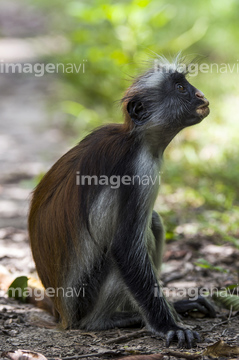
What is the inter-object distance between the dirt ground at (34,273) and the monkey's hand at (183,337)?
0.07 metres

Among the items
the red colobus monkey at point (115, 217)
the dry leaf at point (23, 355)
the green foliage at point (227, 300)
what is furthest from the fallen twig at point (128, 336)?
the green foliage at point (227, 300)

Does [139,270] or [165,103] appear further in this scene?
[165,103]

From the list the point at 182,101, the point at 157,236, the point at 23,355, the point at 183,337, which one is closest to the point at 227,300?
the point at 157,236

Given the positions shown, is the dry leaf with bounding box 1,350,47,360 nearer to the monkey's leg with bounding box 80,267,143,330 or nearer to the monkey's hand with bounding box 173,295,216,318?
the monkey's leg with bounding box 80,267,143,330

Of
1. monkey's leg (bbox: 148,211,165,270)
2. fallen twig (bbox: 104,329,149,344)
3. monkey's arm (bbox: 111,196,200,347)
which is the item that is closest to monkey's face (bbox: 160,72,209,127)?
monkey's arm (bbox: 111,196,200,347)

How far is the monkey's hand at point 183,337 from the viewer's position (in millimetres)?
4219

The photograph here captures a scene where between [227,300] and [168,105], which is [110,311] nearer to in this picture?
[227,300]

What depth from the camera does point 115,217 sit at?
14.8 ft

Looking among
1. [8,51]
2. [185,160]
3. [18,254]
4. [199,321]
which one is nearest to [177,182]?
[185,160]

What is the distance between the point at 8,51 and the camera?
1980 cm

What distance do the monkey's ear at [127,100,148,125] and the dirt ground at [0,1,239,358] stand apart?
5.21ft

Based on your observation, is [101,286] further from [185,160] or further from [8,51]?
[8,51]

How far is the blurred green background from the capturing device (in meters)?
7.66

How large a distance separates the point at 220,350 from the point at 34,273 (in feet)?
9.53
